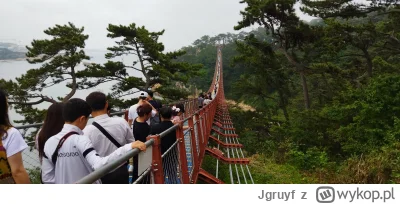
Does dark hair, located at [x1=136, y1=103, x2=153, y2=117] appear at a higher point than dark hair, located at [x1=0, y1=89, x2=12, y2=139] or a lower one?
lower

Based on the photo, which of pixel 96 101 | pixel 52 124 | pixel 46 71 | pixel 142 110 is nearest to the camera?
pixel 52 124

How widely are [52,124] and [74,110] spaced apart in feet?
0.78

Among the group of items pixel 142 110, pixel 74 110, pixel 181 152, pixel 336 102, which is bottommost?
pixel 336 102

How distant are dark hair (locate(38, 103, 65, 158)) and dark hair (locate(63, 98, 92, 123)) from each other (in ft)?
0.40

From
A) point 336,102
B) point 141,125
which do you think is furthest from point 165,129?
point 336,102

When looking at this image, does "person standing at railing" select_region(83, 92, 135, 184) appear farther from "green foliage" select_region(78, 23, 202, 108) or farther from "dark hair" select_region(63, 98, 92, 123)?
"green foliage" select_region(78, 23, 202, 108)

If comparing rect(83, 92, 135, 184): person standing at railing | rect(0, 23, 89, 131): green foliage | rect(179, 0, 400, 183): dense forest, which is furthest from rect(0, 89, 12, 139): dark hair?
rect(0, 23, 89, 131): green foliage

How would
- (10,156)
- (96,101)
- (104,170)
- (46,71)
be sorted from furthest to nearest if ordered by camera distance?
1. (46,71)
2. (96,101)
3. (10,156)
4. (104,170)

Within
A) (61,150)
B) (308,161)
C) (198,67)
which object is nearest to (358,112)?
(308,161)

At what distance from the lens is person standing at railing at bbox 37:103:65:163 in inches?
76.8

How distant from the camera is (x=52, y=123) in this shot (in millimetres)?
1989

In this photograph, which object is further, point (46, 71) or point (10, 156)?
point (46, 71)

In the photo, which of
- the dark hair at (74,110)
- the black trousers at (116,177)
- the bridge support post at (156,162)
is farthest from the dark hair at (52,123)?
the bridge support post at (156,162)
